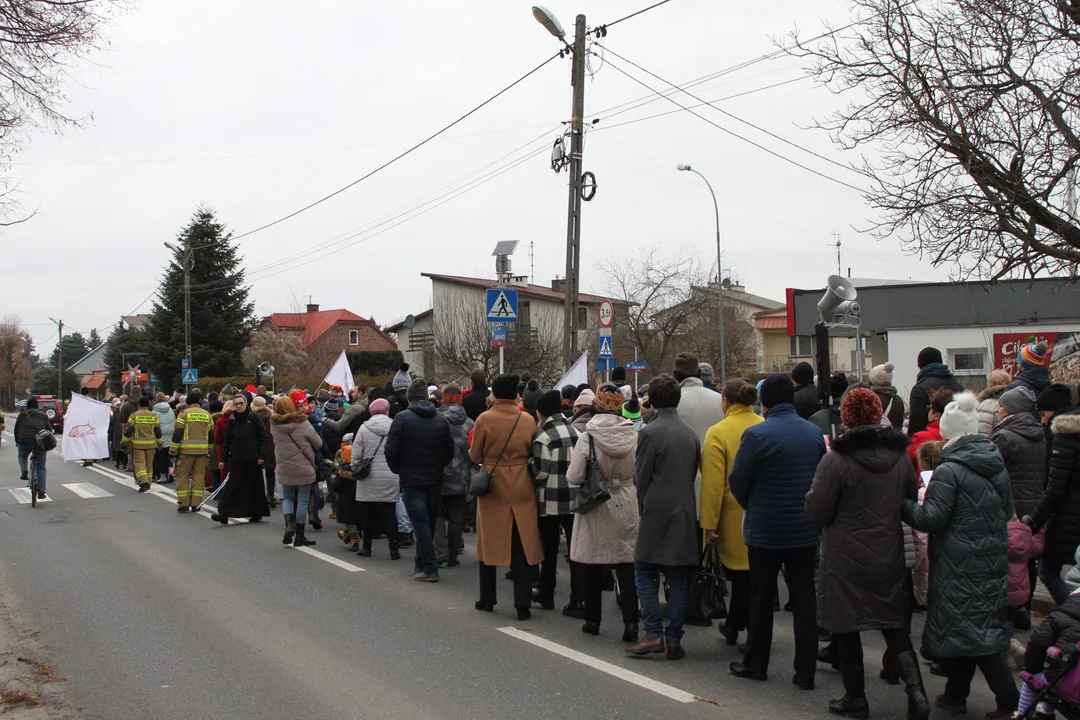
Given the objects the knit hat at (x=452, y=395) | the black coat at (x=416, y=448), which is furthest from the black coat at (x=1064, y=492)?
the knit hat at (x=452, y=395)

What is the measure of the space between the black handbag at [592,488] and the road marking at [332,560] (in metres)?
3.95

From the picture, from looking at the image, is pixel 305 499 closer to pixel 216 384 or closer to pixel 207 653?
pixel 207 653

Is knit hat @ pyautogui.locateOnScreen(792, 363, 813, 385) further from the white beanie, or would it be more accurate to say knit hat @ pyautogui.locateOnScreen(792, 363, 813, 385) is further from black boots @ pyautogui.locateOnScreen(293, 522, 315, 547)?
black boots @ pyautogui.locateOnScreen(293, 522, 315, 547)

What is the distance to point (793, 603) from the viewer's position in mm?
5938

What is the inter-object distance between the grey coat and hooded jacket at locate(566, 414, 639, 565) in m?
0.36

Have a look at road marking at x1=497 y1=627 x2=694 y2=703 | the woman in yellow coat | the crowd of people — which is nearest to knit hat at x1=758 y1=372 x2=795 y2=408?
the crowd of people

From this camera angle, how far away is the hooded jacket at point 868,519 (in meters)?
5.24

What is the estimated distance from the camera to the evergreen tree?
5838 centimetres

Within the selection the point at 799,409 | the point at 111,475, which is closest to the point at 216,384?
the point at 111,475

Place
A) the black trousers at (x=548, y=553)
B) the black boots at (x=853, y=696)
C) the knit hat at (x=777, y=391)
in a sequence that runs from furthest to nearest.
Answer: the black trousers at (x=548, y=553)
the knit hat at (x=777, y=391)
the black boots at (x=853, y=696)

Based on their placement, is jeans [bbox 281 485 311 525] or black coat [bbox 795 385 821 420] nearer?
black coat [bbox 795 385 821 420]

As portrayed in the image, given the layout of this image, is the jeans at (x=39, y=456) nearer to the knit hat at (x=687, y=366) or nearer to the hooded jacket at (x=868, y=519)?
the knit hat at (x=687, y=366)

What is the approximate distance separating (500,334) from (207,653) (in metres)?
9.88

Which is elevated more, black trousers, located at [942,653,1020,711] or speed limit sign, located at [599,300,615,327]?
speed limit sign, located at [599,300,615,327]
